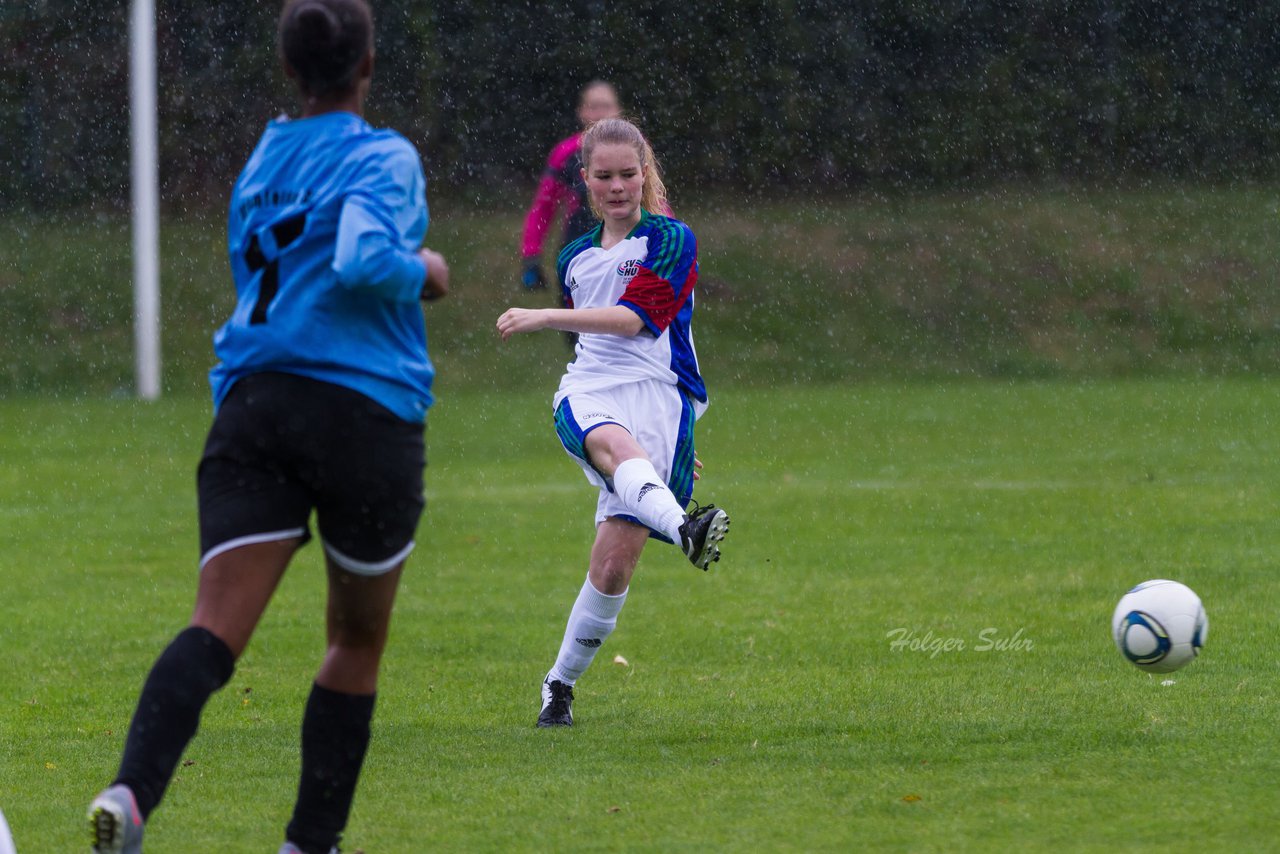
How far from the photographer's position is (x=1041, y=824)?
3.75 metres

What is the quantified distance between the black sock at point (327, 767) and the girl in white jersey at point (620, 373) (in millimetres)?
1636

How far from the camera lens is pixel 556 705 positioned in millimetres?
5031

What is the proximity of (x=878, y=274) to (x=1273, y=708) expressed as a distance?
17.8 meters

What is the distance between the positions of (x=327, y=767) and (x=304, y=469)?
639mm

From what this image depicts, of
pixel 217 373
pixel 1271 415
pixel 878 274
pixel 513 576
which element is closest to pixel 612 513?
pixel 217 373

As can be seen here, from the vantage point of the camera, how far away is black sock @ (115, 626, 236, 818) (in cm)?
290

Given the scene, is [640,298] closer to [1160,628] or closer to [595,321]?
[595,321]

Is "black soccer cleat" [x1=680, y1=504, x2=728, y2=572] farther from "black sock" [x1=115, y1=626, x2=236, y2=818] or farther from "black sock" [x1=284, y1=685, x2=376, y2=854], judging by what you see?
"black sock" [x1=115, y1=626, x2=236, y2=818]

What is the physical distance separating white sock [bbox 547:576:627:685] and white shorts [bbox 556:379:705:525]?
0.23 m

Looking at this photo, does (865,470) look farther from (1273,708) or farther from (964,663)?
(1273,708)

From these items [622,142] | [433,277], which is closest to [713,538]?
[622,142]

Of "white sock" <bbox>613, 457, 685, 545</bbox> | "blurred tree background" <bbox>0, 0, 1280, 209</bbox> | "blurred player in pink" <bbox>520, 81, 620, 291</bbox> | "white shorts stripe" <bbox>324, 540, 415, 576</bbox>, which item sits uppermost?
"blurred tree background" <bbox>0, 0, 1280, 209</bbox>

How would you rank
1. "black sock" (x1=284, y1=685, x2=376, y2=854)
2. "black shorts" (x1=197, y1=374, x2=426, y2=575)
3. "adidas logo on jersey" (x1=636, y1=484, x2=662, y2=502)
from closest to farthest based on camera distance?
"black shorts" (x1=197, y1=374, x2=426, y2=575), "black sock" (x1=284, y1=685, x2=376, y2=854), "adidas logo on jersey" (x1=636, y1=484, x2=662, y2=502)

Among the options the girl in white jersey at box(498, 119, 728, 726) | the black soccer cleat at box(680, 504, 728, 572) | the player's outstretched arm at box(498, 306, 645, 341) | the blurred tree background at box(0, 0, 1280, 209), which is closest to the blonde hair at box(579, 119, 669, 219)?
the girl in white jersey at box(498, 119, 728, 726)
